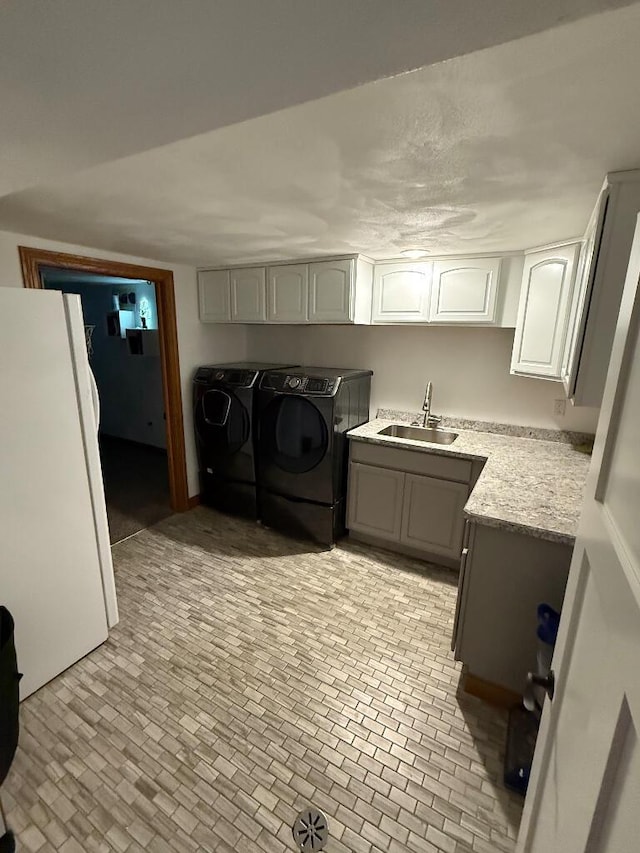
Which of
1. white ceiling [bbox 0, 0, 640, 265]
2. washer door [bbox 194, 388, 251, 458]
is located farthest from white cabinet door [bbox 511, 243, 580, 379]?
washer door [bbox 194, 388, 251, 458]

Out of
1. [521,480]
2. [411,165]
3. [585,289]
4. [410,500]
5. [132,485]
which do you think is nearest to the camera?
[411,165]

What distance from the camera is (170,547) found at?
9.45 ft

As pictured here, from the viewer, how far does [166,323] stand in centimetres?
308

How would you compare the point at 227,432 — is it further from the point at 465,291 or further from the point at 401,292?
the point at 465,291

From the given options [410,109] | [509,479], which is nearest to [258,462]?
[509,479]

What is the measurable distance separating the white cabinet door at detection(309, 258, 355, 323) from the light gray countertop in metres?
0.87

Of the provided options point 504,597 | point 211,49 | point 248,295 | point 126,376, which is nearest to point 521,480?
point 504,597

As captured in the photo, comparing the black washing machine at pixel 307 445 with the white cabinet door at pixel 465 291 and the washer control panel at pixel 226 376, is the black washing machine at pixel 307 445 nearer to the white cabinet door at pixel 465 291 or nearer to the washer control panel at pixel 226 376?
the washer control panel at pixel 226 376

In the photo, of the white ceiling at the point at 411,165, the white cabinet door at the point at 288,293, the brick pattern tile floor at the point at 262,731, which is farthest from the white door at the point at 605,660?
the white cabinet door at the point at 288,293

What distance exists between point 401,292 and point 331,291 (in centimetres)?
50

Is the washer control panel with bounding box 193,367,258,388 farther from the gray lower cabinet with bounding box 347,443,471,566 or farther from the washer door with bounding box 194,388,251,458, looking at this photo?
the gray lower cabinet with bounding box 347,443,471,566

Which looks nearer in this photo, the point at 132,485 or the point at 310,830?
the point at 310,830

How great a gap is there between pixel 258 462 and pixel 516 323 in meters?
2.10

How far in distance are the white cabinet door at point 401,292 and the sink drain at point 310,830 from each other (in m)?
2.58
